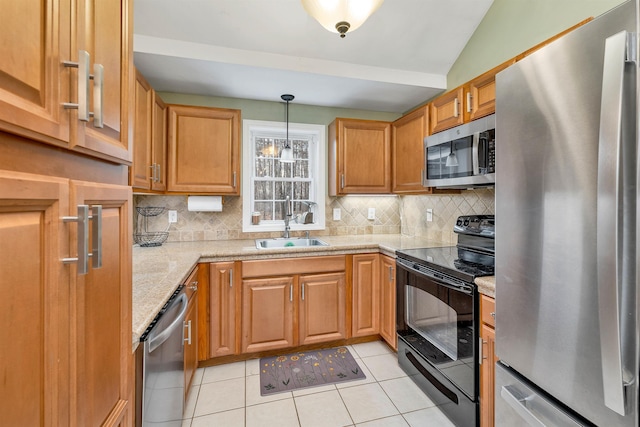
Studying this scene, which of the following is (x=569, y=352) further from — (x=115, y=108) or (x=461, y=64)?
(x=461, y=64)

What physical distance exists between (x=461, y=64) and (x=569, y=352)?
2399 millimetres

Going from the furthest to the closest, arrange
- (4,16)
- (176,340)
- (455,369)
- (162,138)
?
(162,138) < (455,369) < (176,340) < (4,16)

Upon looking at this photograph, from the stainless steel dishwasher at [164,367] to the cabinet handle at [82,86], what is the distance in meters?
0.81

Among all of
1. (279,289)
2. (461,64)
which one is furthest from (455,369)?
(461,64)

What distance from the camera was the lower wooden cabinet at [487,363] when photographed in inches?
54.9

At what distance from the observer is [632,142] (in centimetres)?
76

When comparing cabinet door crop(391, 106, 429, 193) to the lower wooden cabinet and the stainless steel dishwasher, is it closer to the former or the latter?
the lower wooden cabinet

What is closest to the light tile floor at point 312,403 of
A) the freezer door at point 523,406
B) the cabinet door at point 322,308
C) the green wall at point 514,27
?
the cabinet door at point 322,308

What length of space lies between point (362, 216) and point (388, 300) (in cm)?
108

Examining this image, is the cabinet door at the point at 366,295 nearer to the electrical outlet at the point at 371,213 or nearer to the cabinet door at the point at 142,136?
the electrical outlet at the point at 371,213

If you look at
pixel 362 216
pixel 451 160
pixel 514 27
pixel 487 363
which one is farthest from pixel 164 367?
pixel 514 27

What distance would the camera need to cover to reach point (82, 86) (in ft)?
1.75

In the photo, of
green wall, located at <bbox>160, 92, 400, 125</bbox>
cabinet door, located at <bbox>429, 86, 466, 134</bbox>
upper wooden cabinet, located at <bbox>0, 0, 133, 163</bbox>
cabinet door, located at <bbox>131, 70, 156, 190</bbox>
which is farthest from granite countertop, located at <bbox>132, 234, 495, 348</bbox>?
green wall, located at <bbox>160, 92, 400, 125</bbox>

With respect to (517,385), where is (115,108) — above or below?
above
